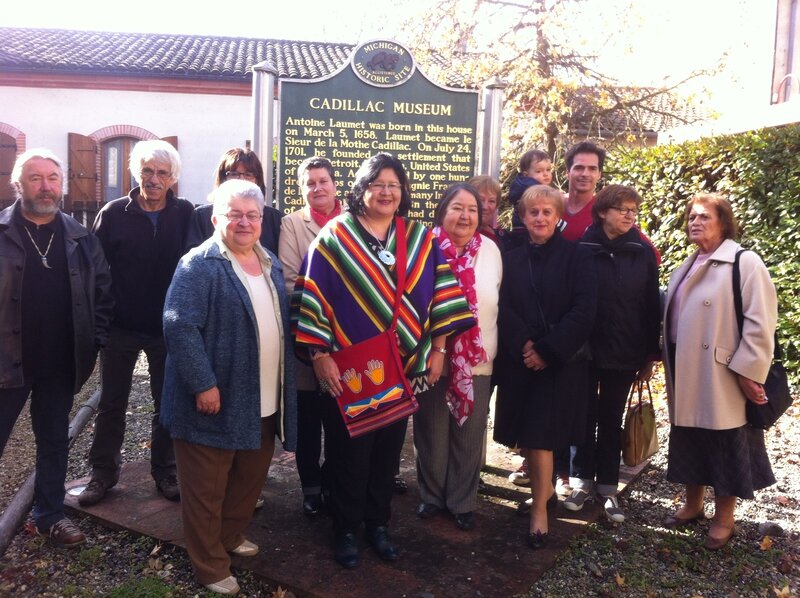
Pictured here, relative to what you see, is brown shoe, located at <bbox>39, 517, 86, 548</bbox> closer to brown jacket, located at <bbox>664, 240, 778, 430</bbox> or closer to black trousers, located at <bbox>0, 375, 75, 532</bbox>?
black trousers, located at <bbox>0, 375, 75, 532</bbox>

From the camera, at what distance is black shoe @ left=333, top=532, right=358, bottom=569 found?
342 centimetres

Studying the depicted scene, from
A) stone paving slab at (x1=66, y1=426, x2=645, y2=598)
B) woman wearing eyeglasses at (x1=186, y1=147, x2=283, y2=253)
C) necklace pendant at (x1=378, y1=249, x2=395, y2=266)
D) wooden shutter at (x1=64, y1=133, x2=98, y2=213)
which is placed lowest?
stone paving slab at (x1=66, y1=426, x2=645, y2=598)

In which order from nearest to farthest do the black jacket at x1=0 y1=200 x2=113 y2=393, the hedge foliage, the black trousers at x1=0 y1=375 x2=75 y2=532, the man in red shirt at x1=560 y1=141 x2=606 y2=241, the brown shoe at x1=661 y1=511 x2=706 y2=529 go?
the black jacket at x1=0 y1=200 x2=113 y2=393 → the black trousers at x1=0 y1=375 x2=75 y2=532 → the brown shoe at x1=661 y1=511 x2=706 y2=529 → the man in red shirt at x1=560 y1=141 x2=606 y2=241 → the hedge foliage

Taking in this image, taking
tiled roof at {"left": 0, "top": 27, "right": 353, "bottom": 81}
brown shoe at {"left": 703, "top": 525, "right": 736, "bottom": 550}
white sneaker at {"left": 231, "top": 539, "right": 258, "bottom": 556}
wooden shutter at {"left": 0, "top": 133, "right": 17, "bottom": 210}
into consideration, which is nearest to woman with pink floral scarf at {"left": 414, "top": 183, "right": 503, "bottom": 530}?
white sneaker at {"left": 231, "top": 539, "right": 258, "bottom": 556}

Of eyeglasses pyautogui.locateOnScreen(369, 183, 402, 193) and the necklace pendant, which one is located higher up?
eyeglasses pyautogui.locateOnScreen(369, 183, 402, 193)

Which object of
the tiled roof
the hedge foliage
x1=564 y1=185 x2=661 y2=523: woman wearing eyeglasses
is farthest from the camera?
the tiled roof

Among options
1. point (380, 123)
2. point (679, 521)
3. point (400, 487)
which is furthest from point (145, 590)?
point (380, 123)

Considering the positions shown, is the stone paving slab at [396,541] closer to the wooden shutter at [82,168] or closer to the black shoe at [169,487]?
the black shoe at [169,487]

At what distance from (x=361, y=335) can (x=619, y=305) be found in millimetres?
1551

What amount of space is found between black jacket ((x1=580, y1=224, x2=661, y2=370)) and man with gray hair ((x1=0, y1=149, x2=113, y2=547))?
2668 mm

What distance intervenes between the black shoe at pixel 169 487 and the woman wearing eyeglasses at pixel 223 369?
941mm

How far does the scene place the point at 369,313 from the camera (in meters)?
3.32

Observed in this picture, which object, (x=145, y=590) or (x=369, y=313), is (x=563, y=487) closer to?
(x=369, y=313)

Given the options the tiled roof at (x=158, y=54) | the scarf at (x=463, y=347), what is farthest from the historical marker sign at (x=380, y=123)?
the tiled roof at (x=158, y=54)
